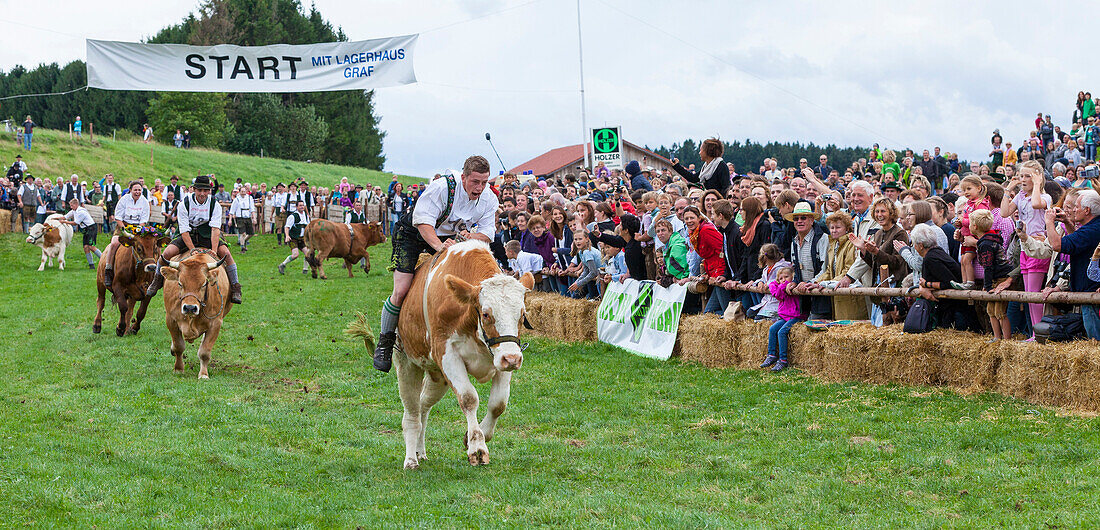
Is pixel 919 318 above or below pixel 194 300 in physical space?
below

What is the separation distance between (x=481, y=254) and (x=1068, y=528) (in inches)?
170

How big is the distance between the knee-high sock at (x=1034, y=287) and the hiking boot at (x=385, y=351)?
5825 mm

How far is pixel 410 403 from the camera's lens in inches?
318

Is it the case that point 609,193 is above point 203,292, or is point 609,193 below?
above

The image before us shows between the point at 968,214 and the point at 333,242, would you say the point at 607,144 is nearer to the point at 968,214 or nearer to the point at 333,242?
the point at 333,242

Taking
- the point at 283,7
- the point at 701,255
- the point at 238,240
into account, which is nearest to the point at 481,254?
the point at 701,255

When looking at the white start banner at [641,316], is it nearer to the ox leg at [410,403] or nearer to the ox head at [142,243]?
the ox leg at [410,403]

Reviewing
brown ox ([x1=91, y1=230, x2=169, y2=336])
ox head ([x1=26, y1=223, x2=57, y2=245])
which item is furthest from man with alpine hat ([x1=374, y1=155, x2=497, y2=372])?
ox head ([x1=26, y1=223, x2=57, y2=245])

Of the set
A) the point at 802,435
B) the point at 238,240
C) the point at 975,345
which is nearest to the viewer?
the point at 802,435

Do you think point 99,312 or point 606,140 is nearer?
point 99,312

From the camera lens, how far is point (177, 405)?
10.7 meters

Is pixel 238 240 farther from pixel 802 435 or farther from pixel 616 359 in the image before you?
pixel 802 435

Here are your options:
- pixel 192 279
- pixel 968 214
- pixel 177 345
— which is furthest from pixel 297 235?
pixel 968 214

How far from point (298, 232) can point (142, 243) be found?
522 inches
